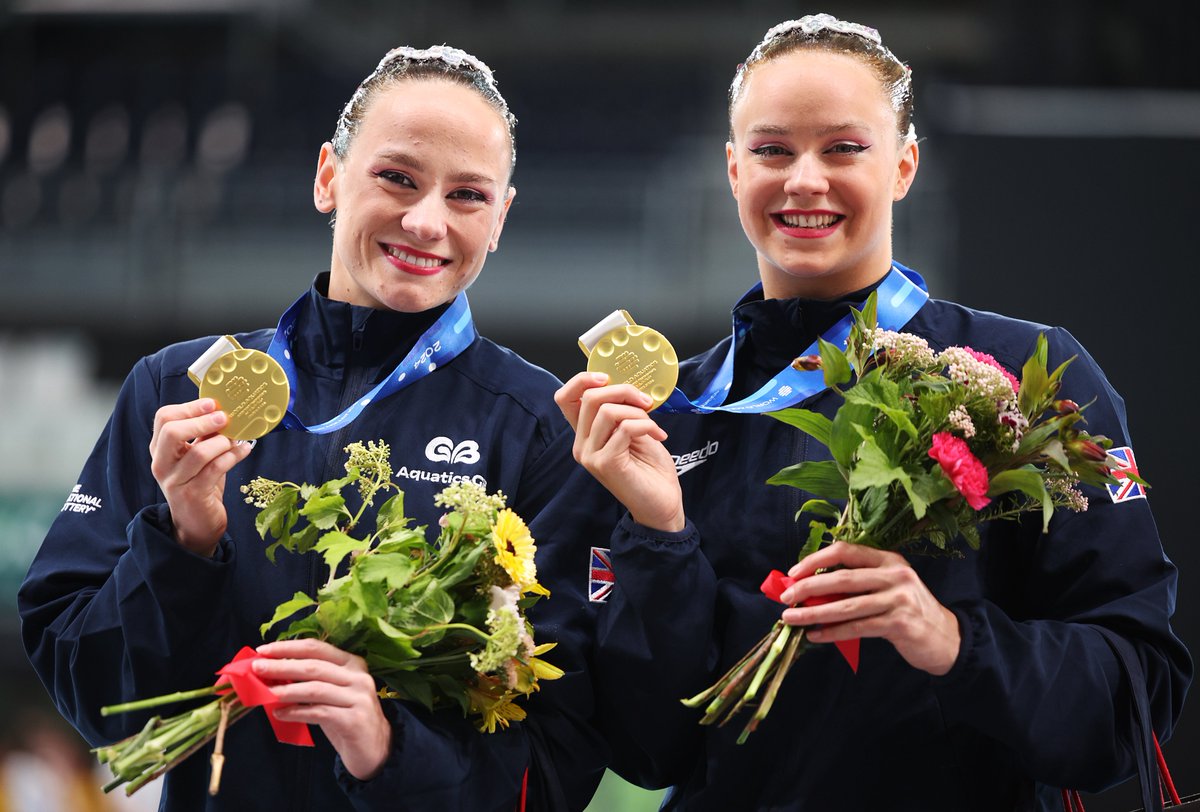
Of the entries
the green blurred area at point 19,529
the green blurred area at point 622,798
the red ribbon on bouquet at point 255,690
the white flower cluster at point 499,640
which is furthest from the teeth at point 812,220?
the green blurred area at point 19,529

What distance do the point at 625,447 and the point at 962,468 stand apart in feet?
1.43

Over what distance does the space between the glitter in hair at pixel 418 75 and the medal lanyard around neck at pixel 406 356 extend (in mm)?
286

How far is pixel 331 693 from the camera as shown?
1706mm

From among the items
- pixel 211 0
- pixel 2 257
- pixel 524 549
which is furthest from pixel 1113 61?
pixel 211 0

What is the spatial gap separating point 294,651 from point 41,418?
21.1 feet

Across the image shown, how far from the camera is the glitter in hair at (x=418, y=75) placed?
2.20 meters

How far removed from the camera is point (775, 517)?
1.99m

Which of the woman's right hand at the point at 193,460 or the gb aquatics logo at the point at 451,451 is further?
the gb aquatics logo at the point at 451,451

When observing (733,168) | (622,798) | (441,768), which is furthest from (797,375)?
(622,798)

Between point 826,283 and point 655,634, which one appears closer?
point 655,634

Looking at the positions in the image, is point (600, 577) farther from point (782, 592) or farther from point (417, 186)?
point (417, 186)

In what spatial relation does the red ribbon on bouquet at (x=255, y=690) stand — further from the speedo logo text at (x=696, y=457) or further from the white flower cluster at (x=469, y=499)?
the speedo logo text at (x=696, y=457)

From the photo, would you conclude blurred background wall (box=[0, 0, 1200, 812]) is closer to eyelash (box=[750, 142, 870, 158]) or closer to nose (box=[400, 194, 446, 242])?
eyelash (box=[750, 142, 870, 158])

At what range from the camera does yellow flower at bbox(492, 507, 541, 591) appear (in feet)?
5.81
